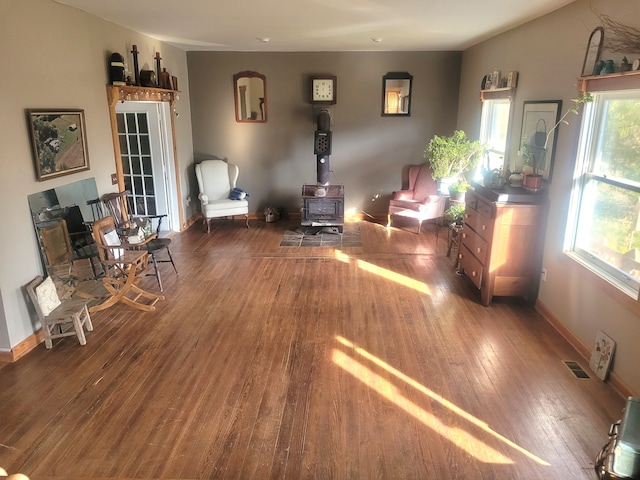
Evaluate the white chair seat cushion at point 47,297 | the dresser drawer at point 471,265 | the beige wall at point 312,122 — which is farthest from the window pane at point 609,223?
the white chair seat cushion at point 47,297

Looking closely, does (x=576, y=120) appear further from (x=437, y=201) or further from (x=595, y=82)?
(x=437, y=201)

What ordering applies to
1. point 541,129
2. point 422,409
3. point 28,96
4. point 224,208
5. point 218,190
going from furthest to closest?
point 218,190 → point 224,208 → point 541,129 → point 28,96 → point 422,409

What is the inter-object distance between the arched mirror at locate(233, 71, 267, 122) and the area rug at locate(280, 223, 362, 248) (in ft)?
6.44

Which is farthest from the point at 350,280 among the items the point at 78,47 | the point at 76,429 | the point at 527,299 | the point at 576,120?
the point at 78,47

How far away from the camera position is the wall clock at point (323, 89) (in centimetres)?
702

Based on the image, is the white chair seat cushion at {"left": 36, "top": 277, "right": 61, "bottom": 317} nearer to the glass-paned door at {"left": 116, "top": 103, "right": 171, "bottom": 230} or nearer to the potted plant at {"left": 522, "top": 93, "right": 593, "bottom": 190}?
the glass-paned door at {"left": 116, "top": 103, "right": 171, "bottom": 230}

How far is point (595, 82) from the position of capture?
3.19 m

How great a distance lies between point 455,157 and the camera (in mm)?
5766

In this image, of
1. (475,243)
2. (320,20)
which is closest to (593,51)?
(475,243)

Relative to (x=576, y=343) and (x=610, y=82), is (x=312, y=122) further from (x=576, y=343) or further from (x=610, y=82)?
(x=576, y=343)

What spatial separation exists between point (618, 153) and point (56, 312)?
14.4 ft

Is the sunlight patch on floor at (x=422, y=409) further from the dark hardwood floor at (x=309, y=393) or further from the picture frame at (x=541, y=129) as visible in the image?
the picture frame at (x=541, y=129)

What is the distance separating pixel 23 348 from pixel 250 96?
16.6 ft

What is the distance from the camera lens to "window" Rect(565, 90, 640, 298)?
9.75ft
